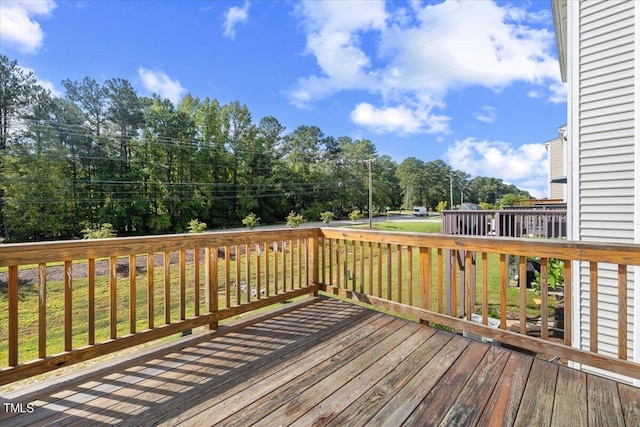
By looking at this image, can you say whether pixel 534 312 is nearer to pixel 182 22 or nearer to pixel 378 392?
pixel 378 392

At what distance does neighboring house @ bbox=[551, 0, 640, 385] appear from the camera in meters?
2.95

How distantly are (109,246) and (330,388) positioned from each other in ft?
5.25

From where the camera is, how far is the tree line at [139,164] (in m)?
16.2

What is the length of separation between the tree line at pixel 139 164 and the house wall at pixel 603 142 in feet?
73.4

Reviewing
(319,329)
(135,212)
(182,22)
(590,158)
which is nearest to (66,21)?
(182,22)

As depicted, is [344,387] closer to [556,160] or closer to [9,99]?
[556,160]

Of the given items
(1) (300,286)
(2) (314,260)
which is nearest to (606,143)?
(2) (314,260)

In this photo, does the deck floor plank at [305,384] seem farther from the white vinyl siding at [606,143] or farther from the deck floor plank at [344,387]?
the white vinyl siding at [606,143]

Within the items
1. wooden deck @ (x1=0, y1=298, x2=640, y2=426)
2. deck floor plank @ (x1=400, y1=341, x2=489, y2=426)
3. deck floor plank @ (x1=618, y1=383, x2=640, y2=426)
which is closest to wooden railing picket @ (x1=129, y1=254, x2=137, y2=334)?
wooden deck @ (x1=0, y1=298, x2=640, y2=426)

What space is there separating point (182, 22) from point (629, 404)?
14.2 metres

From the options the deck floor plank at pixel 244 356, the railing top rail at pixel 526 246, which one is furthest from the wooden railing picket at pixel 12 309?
the railing top rail at pixel 526 246

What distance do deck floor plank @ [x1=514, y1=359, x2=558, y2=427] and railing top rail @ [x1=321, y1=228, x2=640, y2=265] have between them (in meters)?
0.69

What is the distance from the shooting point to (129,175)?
21.0 meters

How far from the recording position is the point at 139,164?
21.5m
